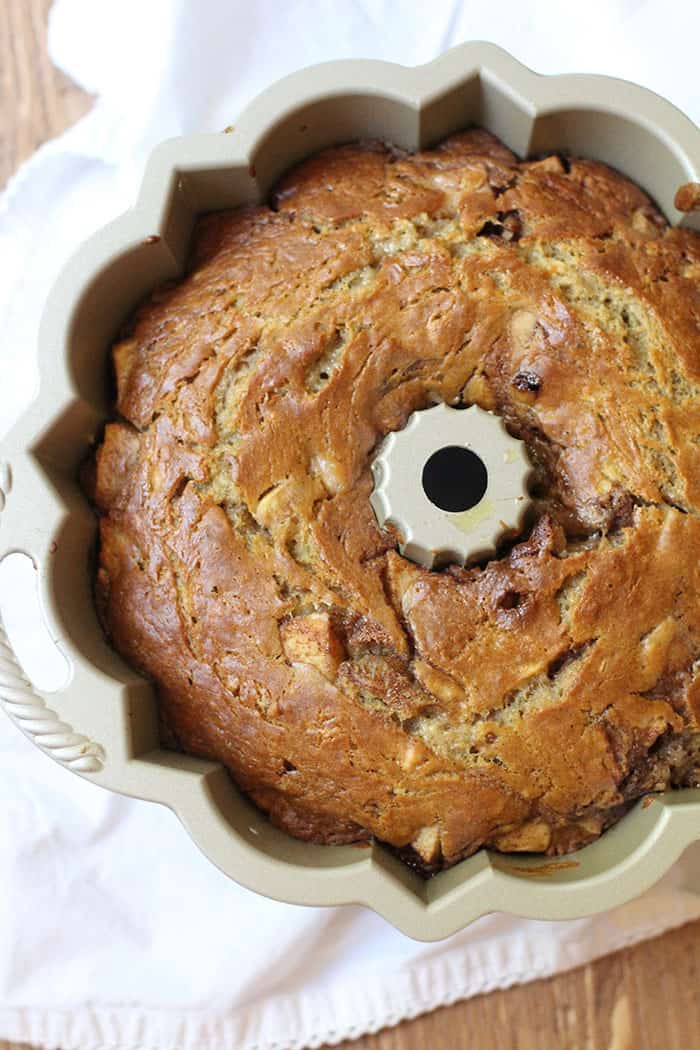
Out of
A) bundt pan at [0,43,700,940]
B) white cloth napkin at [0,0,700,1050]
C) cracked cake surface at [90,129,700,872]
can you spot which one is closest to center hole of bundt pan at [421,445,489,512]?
cracked cake surface at [90,129,700,872]

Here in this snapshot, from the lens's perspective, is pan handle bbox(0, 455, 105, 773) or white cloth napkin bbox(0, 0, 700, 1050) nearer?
pan handle bbox(0, 455, 105, 773)

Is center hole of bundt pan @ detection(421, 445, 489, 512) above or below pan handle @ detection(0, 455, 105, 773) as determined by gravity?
above

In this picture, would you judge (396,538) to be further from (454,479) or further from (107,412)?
(107,412)

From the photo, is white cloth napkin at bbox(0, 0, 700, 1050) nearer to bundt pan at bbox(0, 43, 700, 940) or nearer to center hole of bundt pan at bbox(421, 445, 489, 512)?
bundt pan at bbox(0, 43, 700, 940)

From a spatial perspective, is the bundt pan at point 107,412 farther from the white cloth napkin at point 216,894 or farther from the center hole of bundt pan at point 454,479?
the center hole of bundt pan at point 454,479

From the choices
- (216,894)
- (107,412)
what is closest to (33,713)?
(107,412)

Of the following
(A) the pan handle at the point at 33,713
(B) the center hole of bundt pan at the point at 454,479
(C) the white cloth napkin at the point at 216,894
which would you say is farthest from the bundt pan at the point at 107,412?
(B) the center hole of bundt pan at the point at 454,479

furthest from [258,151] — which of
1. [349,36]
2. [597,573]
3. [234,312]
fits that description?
[597,573]
